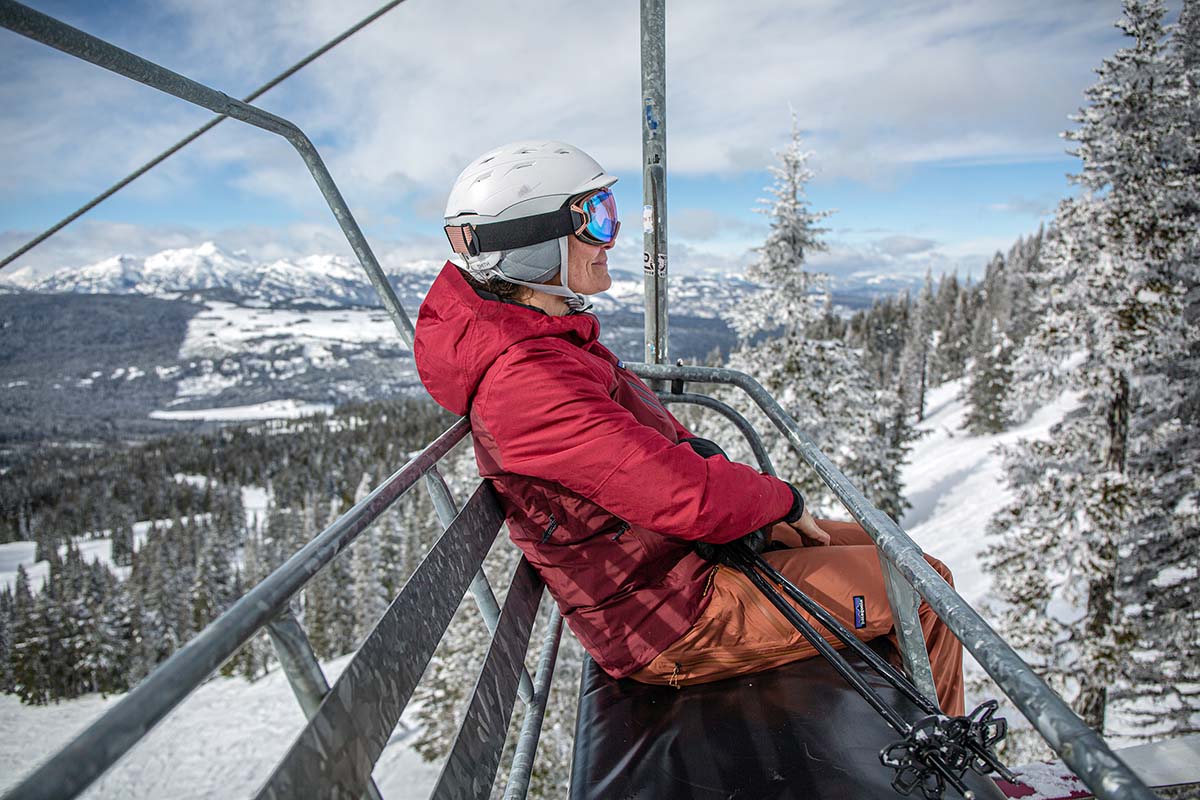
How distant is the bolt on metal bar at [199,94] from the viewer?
1.34 meters

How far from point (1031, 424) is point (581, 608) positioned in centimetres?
5799

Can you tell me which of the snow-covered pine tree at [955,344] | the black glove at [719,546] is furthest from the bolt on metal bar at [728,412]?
the snow-covered pine tree at [955,344]

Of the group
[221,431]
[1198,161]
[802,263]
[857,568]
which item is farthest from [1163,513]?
[221,431]

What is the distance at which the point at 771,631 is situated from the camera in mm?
2438

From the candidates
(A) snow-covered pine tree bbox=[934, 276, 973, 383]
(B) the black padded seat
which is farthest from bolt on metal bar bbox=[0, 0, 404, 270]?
(A) snow-covered pine tree bbox=[934, 276, 973, 383]

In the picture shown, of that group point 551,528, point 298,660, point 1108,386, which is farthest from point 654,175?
point 1108,386

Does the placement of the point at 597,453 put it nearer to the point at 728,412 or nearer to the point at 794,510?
the point at 794,510

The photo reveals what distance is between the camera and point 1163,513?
1118 centimetres

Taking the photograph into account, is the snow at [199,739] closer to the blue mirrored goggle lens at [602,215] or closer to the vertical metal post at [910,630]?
the blue mirrored goggle lens at [602,215]

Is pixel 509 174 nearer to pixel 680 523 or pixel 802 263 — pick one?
pixel 680 523

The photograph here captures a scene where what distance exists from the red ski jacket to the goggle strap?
→ 0.16 m

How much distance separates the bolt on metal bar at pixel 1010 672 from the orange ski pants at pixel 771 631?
53 centimetres

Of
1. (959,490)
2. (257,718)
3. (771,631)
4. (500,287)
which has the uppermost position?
(500,287)

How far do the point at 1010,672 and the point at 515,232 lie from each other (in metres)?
2.04
